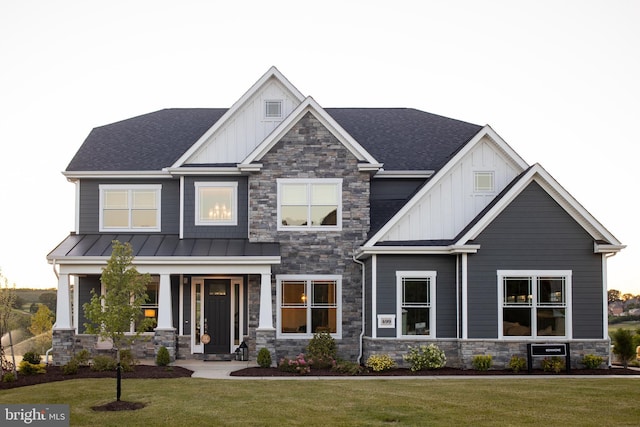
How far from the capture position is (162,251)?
23328mm

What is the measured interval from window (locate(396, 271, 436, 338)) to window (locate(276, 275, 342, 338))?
2765mm

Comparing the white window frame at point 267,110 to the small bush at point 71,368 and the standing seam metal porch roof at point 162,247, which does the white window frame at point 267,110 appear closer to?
the standing seam metal porch roof at point 162,247

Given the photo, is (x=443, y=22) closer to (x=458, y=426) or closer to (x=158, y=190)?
(x=158, y=190)

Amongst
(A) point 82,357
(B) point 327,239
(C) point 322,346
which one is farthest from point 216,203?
(A) point 82,357

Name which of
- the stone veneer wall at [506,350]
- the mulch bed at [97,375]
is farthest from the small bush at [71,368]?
the stone veneer wall at [506,350]

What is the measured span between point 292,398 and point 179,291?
34.0 feet

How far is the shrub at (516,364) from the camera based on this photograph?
2077 cm

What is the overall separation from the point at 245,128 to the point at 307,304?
6435mm

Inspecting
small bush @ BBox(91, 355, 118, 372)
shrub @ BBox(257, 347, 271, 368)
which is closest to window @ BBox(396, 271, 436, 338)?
shrub @ BBox(257, 347, 271, 368)

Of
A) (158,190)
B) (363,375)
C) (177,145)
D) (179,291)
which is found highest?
(177,145)

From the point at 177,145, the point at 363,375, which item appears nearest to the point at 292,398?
the point at 363,375

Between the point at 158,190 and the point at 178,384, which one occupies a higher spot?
the point at 158,190

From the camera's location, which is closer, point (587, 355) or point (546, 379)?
point (546, 379)

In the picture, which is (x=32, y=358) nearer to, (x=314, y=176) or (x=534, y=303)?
(x=314, y=176)
